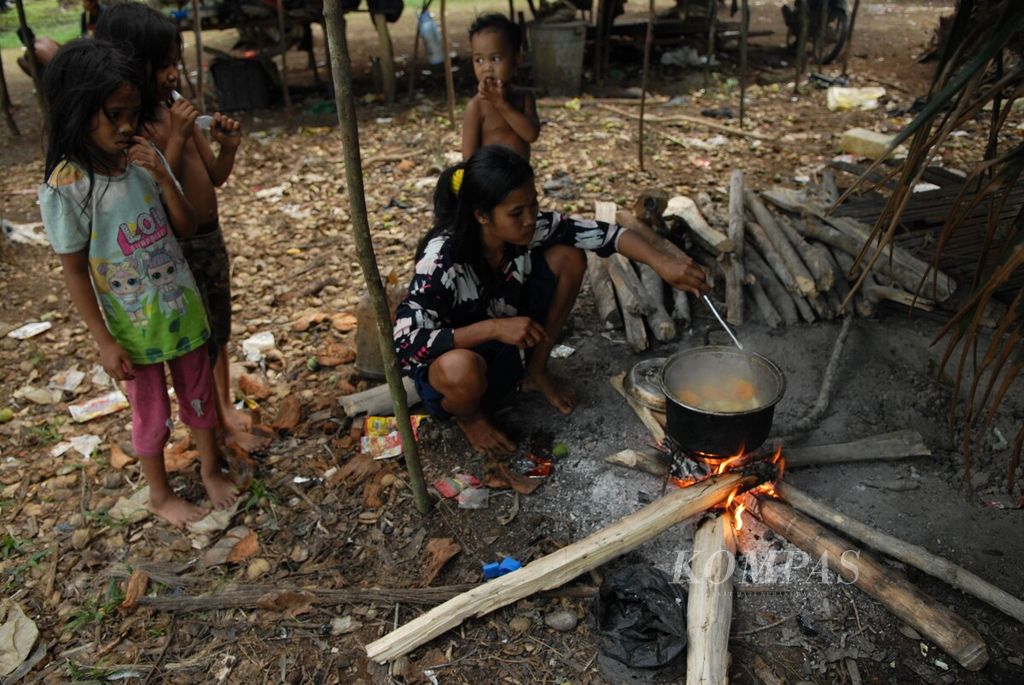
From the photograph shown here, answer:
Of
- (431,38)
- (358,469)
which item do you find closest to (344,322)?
(358,469)

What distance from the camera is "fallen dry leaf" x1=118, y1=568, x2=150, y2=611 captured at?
2.64 m

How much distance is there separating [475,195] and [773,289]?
181 cm

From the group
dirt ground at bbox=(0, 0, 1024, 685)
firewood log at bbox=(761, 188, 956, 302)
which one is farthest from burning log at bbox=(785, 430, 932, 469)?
firewood log at bbox=(761, 188, 956, 302)

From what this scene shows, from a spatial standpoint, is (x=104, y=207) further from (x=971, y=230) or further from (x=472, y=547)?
(x=971, y=230)

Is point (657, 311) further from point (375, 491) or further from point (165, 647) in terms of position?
point (165, 647)

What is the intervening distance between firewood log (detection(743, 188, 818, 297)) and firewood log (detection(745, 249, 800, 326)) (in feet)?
0.18

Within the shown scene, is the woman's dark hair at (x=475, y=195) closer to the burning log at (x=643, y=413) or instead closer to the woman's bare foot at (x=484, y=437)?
the woman's bare foot at (x=484, y=437)

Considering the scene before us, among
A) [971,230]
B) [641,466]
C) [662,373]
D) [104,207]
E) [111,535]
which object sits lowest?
[111,535]

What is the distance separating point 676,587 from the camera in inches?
96.5

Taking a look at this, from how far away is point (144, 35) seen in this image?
102 inches

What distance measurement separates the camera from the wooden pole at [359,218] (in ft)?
7.01

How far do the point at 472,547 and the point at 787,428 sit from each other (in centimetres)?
143

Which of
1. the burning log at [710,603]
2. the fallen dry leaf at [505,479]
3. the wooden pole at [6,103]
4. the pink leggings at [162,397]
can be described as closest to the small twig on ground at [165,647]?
the pink leggings at [162,397]

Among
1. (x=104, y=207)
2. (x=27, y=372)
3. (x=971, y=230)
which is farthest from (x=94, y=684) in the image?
(x=971, y=230)
